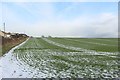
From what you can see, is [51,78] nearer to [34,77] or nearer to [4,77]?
[34,77]

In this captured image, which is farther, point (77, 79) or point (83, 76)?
point (83, 76)

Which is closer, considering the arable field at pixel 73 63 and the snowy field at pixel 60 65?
the snowy field at pixel 60 65

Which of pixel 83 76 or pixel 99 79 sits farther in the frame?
pixel 83 76

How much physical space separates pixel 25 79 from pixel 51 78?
140 cm

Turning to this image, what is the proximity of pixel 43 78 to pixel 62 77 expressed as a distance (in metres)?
1.05

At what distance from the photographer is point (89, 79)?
13.5 metres

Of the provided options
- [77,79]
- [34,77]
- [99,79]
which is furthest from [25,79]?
[99,79]

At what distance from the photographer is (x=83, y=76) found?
14.3m

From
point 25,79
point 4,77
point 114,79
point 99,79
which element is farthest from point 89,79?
point 4,77

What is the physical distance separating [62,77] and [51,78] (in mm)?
672

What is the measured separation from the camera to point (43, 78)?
13672mm

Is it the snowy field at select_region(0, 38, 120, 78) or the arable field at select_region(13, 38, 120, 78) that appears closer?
the snowy field at select_region(0, 38, 120, 78)

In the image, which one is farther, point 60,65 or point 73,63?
point 73,63

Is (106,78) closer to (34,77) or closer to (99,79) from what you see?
(99,79)
